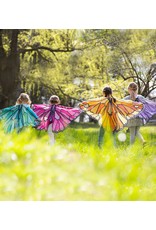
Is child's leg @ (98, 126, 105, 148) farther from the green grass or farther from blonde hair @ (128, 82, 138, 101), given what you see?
the green grass

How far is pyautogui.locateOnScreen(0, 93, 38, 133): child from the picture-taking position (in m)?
6.03

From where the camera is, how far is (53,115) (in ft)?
21.1

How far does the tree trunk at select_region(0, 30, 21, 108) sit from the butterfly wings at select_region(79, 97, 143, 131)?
3.17 meters

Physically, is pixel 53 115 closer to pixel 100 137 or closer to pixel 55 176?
pixel 100 137

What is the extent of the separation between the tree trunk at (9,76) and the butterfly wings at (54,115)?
102 inches

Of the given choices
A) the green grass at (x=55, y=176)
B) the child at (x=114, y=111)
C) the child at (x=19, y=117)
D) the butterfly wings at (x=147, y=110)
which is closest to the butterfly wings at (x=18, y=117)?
the child at (x=19, y=117)

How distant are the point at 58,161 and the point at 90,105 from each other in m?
3.79

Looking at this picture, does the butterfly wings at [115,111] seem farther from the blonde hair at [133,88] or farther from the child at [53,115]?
the child at [53,115]

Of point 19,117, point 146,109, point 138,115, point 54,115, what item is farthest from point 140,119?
point 19,117

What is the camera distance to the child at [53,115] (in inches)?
252

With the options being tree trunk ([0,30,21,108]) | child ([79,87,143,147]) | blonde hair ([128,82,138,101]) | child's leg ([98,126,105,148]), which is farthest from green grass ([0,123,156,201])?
tree trunk ([0,30,21,108])

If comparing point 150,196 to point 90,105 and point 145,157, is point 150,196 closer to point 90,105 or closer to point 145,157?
point 145,157

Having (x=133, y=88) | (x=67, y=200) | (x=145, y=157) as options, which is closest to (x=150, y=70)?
(x=133, y=88)
